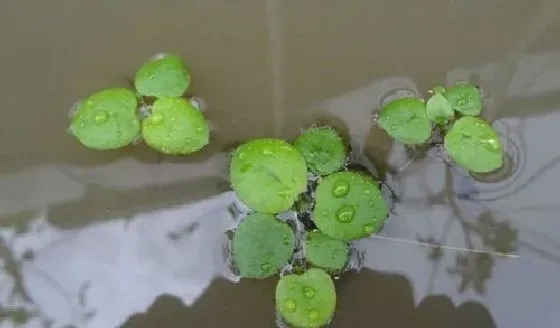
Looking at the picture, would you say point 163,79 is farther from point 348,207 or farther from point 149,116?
point 348,207

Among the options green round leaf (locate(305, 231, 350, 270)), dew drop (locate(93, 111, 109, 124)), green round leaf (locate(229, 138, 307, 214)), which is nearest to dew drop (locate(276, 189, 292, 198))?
green round leaf (locate(229, 138, 307, 214))

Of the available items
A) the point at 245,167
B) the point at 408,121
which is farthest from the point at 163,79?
the point at 408,121

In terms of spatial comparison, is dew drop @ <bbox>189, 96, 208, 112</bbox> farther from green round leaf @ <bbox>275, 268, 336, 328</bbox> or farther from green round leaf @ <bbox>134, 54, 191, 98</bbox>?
green round leaf @ <bbox>275, 268, 336, 328</bbox>

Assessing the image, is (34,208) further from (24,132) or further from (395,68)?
(395,68)

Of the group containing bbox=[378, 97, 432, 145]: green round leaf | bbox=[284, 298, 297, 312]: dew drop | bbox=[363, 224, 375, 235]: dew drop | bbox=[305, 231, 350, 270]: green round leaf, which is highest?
bbox=[378, 97, 432, 145]: green round leaf

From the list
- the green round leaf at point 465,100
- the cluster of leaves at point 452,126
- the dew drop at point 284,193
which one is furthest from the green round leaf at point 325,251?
the green round leaf at point 465,100

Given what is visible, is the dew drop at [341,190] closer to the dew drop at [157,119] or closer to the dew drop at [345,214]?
the dew drop at [345,214]

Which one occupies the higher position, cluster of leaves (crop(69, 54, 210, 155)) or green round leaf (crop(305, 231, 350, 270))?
cluster of leaves (crop(69, 54, 210, 155))
